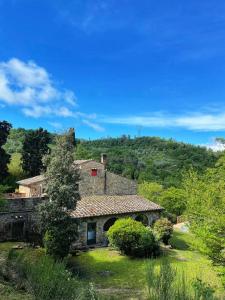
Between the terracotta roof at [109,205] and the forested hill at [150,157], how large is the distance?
2358 centimetres

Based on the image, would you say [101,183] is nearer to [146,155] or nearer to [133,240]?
[133,240]

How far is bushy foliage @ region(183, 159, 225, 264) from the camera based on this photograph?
1488cm

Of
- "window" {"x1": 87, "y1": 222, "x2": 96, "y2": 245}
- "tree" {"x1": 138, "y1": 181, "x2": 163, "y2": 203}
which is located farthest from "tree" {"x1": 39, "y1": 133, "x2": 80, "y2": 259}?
"tree" {"x1": 138, "y1": 181, "x2": 163, "y2": 203}

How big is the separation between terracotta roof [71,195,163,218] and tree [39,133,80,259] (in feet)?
15.0

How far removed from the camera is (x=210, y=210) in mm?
15430

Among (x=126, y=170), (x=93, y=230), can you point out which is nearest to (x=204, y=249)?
(x=93, y=230)

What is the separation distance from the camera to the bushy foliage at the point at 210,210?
48.8 ft

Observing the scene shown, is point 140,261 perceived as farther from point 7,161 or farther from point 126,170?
point 126,170

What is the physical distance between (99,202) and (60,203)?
9.30 meters

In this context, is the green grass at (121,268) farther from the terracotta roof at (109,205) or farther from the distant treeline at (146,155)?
the distant treeline at (146,155)

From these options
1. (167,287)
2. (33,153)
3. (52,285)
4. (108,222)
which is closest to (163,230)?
(108,222)

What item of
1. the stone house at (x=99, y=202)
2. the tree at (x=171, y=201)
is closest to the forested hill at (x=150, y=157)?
the tree at (x=171, y=201)

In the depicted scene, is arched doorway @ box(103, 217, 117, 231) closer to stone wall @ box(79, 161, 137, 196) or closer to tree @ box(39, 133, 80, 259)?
stone wall @ box(79, 161, 137, 196)

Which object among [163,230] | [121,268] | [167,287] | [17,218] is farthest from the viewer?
[163,230]
